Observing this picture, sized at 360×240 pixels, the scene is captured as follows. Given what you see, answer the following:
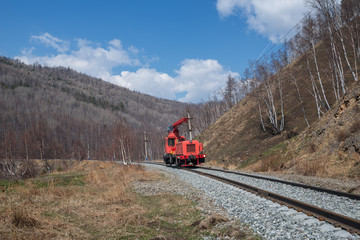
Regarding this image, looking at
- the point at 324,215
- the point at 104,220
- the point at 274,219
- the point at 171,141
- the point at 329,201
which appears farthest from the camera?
the point at 171,141

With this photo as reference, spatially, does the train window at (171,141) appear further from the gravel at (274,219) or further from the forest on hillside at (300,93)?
the gravel at (274,219)

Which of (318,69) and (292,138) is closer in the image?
(292,138)

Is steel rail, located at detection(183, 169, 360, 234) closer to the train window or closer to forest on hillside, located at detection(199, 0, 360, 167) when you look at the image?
forest on hillside, located at detection(199, 0, 360, 167)

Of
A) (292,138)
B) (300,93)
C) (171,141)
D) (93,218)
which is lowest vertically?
(93,218)

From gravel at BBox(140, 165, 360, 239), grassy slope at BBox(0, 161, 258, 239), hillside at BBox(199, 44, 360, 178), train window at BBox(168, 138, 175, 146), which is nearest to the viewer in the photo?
gravel at BBox(140, 165, 360, 239)

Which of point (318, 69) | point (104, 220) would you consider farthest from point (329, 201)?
point (318, 69)

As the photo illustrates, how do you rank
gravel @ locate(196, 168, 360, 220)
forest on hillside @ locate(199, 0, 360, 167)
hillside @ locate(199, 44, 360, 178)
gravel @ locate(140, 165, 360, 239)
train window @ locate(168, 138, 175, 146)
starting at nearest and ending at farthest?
gravel @ locate(140, 165, 360, 239) < gravel @ locate(196, 168, 360, 220) < hillside @ locate(199, 44, 360, 178) < forest on hillside @ locate(199, 0, 360, 167) < train window @ locate(168, 138, 175, 146)

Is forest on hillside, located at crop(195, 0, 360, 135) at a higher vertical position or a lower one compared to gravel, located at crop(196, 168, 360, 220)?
higher

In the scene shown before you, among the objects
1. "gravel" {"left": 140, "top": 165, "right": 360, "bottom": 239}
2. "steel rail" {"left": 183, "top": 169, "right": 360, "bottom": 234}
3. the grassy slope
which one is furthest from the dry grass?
"steel rail" {"left": 183, "top": 169, "right": 360, "bottom": 234}

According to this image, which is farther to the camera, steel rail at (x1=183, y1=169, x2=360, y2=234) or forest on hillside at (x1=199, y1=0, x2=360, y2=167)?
forest on hillside at (x1=199, y1=0, x2=360, y2=167)

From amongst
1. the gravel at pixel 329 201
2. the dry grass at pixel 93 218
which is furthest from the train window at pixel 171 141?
the gravel at pixel 329 201

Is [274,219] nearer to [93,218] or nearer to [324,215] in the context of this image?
[324,215]

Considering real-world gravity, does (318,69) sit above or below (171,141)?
above

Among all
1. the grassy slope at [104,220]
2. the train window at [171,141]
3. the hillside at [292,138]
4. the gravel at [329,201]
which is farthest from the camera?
the train window at [171,141]
